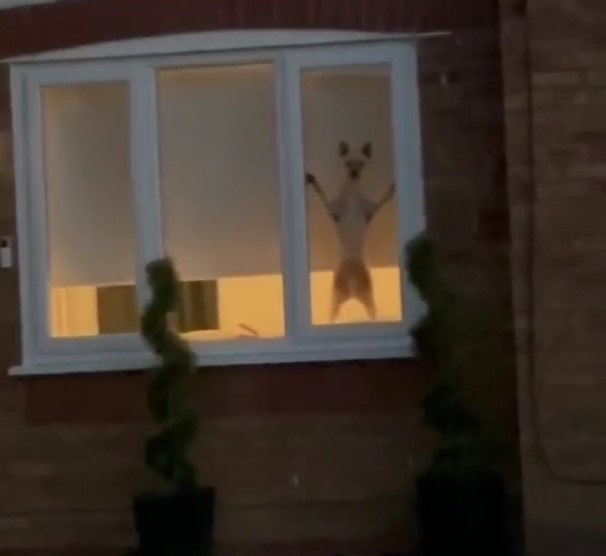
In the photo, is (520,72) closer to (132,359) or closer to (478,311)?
(478,311)

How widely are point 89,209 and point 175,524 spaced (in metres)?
1.53

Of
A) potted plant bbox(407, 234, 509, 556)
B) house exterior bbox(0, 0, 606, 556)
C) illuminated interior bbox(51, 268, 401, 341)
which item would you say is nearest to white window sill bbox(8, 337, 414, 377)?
house exterior bbox(0, 0, 606, 556)

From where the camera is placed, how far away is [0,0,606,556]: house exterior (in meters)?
6.45

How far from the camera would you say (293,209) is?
6.64 metres

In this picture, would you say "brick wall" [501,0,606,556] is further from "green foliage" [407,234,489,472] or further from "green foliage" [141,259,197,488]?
"green foliage" [141,259,197,488]

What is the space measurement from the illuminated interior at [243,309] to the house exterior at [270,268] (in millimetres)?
19

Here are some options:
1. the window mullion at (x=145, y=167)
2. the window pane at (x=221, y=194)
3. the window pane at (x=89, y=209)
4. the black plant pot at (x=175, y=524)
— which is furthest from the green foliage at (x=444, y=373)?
the window pane at (x=89, y=209)

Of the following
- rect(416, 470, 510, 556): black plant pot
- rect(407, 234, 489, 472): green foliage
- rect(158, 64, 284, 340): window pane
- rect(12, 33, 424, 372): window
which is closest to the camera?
rect(416, 470, 510, 556): black plant pot

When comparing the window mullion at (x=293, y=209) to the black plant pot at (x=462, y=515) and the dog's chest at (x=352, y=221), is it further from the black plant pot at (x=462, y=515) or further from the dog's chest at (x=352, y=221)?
the black plant pot at (x=462, y=515)

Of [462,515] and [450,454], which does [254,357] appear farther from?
[462,515]

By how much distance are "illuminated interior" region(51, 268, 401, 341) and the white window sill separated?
11 cm

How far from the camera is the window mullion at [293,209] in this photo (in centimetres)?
662

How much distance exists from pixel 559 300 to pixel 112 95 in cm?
219

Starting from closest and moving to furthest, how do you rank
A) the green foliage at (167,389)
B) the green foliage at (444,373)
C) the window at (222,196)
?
the green foliage at (444,373), the green foliage at (167,389), the window at (222,196)
